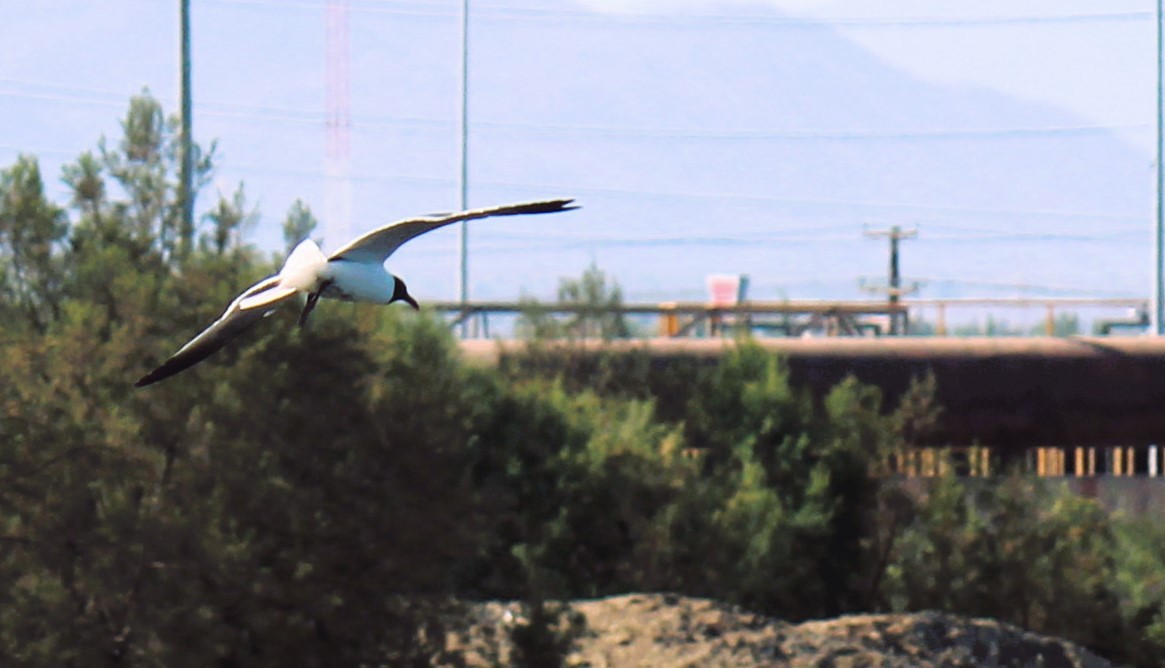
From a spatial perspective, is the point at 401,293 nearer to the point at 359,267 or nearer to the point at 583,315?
the point at 359,267

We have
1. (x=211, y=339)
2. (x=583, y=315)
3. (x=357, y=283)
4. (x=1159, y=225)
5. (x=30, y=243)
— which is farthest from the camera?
(x=1159, y=225)

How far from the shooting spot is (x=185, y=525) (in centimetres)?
1248

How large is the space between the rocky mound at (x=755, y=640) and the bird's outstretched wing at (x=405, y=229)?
665 cm

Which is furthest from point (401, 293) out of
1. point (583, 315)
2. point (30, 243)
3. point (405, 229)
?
point (583, 315)

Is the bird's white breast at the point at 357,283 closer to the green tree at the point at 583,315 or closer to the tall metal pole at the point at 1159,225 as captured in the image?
the green tree at the point at 583,315

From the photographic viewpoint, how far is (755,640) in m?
15.1

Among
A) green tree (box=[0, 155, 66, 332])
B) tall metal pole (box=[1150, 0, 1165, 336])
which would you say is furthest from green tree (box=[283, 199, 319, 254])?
tall metal pole (box=[1150, 0, 1165, 336])

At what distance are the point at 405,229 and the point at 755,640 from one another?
329 inches

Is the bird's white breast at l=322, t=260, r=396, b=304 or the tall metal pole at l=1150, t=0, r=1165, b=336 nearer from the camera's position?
the bird's white breast at l=322, t=260, r=396, b=304

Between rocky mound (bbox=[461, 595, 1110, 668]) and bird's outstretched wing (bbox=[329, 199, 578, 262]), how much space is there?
6.65 meters

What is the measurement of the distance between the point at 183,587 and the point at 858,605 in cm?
870

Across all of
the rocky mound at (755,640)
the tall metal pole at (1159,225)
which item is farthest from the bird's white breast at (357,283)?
the tall metal pole at (1159,225)

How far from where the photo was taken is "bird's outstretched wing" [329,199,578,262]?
7.23 meters

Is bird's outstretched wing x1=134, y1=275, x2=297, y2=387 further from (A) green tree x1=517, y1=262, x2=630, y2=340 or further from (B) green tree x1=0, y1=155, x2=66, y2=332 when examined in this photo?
(A) green tree x1=517, y1=262, x2=630, y2=340
